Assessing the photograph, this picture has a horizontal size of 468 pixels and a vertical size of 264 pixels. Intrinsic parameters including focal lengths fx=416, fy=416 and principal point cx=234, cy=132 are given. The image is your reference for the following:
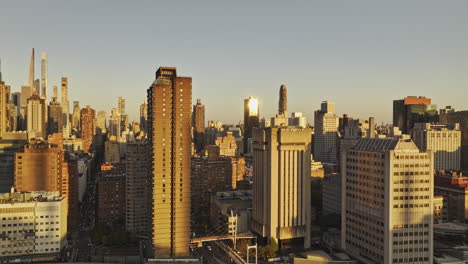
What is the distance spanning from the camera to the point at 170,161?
86250mm

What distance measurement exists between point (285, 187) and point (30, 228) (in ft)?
184

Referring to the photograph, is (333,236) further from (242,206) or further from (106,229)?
(106,229)

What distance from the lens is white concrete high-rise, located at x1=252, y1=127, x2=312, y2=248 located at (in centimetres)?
9250

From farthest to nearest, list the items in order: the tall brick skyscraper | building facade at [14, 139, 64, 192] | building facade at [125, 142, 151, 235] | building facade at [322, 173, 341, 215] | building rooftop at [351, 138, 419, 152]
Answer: building facade at [322, 173, 341, 215]
building facade at [14, 139, 64, 192]
building facade at [125, 142, 151, 235]
the tall brick skyscraper
building rooftop at [351, 138, 419, 152]

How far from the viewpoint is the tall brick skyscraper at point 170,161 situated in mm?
85188

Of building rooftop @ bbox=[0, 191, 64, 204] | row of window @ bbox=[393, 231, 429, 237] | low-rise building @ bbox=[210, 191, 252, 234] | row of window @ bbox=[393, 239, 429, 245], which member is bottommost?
low-rise building @ bbox=[210, 191, 252, 234]

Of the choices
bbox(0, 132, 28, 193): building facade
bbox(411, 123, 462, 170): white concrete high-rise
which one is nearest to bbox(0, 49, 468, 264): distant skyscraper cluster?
bbox(0, 132, 28, 193): building facade

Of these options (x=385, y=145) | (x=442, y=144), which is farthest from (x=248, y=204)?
(x=442, y=144)

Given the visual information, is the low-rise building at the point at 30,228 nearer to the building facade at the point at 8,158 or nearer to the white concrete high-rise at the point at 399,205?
the building facade at the point at 8,158

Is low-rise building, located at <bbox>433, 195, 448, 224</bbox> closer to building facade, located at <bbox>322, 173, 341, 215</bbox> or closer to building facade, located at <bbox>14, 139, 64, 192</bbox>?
building facade, located at <bbox>322, 173, 341, 215</bbox>

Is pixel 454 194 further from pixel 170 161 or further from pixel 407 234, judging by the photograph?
pixel 170 161

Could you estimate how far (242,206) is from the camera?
110688 mm

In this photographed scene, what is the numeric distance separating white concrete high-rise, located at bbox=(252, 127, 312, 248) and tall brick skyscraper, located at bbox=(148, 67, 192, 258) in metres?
18.4

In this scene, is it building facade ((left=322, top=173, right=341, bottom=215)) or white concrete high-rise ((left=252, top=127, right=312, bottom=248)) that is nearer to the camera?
white concrete high-rise ((left=252, top=127, right=312, bottom=248))
